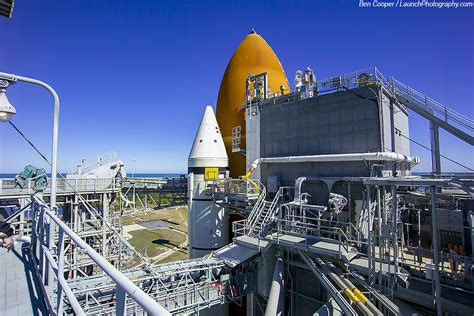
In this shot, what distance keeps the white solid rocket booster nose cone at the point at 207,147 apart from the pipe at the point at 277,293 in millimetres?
7753

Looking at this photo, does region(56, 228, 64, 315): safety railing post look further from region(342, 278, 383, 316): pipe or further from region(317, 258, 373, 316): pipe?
region(342, 278, 383, 316): pipe

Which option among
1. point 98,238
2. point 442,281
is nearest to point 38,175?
point 98,238

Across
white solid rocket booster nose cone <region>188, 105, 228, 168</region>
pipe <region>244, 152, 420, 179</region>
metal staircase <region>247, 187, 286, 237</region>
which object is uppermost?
white solid rocket booster nose cone <region>188, 105, 228, 168</region>

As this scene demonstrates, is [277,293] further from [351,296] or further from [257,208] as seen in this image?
[257,208]

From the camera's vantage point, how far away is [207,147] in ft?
55.4

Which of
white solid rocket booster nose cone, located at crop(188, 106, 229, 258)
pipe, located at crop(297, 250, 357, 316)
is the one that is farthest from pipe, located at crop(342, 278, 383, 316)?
white solid rocket booster nose cone, located at crop(188, 106, 229, 258)

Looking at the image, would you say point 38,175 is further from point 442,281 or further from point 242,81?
point 442,281

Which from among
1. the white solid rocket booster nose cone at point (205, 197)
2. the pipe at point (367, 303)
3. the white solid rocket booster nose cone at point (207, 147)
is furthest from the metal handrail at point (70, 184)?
the pipe at point (367, 303)

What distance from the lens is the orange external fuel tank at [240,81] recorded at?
767 inches

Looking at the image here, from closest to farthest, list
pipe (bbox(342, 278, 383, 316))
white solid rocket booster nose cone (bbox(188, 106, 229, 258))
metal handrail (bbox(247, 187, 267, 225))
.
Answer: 1. pipe (bbox(342, 278, 383, 316))
2. metal handrail (bbox(247, 187, 267, 225))
3. white solid rocket booster nose cone (bbox(188, 106, 229, 258))

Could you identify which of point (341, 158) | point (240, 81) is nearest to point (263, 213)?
point (341, 158)

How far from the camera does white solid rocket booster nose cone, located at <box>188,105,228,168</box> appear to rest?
16688 mm

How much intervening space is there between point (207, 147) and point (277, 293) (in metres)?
9.85

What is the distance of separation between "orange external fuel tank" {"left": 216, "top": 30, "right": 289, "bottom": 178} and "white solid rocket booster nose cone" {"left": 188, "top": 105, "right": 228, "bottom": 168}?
2370mm
